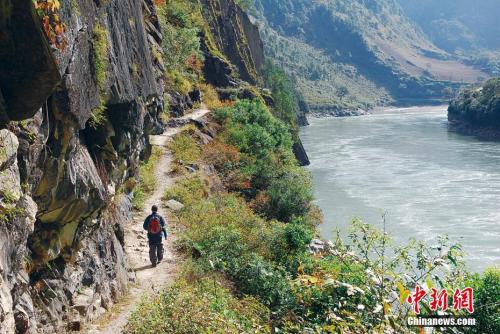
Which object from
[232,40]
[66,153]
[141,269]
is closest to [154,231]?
[141,269]

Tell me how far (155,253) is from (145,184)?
30.8 ft

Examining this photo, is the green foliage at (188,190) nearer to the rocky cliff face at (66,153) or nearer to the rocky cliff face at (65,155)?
the rocky cliff face at (66,153)

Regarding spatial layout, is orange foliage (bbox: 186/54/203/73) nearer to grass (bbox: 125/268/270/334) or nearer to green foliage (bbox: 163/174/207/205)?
green foliage (bbox: 163/174/207/205)

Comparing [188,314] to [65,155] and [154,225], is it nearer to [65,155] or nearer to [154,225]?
[65,155]

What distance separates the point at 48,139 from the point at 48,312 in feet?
12.2

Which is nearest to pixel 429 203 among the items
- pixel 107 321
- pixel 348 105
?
pixel 107 321

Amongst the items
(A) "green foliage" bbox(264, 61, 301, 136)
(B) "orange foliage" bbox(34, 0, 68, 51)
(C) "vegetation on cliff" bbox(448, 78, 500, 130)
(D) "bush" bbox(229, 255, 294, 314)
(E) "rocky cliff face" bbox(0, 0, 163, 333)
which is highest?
(B) "orange foliage" bbox(34, 0, 68, 51)

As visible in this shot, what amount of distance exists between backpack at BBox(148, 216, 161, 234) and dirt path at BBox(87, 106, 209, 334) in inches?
52.9

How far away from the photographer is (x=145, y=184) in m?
24.9

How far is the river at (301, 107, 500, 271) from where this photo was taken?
113ft

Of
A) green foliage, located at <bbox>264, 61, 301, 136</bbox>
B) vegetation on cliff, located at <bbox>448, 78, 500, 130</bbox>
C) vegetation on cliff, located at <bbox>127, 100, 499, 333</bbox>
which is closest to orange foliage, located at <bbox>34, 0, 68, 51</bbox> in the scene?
vegetation on cliff, located at <bbox>127, 100, 499, 333</bbox>

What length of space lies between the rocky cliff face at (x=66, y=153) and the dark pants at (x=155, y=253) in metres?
1.23

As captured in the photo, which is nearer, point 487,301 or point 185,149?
point 487,301

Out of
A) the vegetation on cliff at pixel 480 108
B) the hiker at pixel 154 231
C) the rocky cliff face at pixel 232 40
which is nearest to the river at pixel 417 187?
the hiker at pixel 154 231
